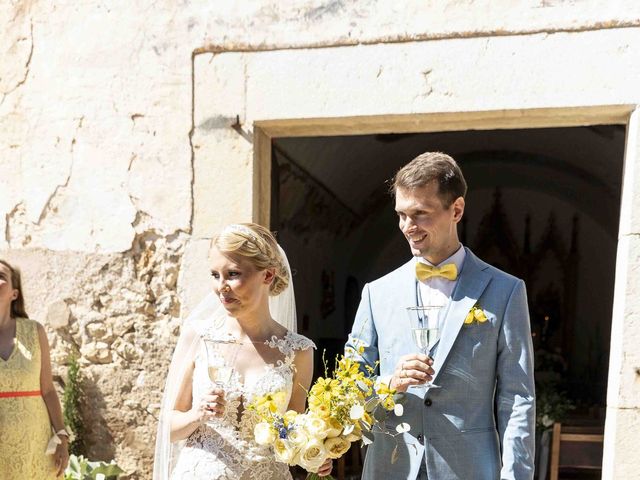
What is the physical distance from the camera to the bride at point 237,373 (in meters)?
2.91

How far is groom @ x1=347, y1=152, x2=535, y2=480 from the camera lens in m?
2.77

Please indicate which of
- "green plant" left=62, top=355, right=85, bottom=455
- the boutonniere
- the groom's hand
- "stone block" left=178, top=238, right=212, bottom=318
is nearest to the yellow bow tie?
the boutonniere

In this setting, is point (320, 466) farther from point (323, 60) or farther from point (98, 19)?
point (98, 19)

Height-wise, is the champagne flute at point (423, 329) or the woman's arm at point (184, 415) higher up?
the champagne flute at point (423, 329)

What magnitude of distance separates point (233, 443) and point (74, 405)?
255cm

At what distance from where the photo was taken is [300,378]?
10.2 feet

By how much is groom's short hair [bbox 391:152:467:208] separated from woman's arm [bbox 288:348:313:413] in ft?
2.42

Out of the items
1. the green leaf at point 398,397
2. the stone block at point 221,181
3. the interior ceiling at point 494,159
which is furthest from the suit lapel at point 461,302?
the interior ceiling at point 494,159

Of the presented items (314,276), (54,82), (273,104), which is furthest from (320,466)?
(314,276)

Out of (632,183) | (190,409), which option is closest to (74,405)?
(190,409)

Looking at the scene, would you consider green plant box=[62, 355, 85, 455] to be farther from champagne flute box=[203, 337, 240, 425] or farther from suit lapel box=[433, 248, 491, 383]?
suit lapel box=[433, 248, 491, 383]

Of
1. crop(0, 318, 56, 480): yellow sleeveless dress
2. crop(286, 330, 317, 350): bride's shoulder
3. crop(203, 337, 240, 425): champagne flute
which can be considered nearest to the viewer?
crop(203, 337, 240, 425): champagne flute

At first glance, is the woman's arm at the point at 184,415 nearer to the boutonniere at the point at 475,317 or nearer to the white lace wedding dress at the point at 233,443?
the white lace wedding dress at the point at 233,443

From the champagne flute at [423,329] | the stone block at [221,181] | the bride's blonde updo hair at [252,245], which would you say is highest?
the stone block at [221,181]
